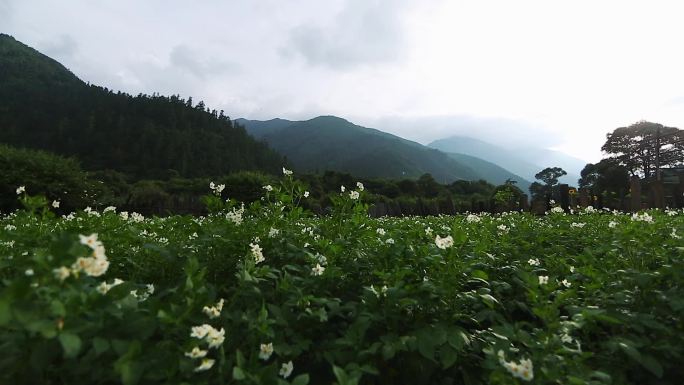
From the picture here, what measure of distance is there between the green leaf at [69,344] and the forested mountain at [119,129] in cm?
8612

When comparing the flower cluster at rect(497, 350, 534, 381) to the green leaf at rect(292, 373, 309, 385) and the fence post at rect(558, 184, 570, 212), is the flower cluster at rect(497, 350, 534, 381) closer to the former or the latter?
the green leaf at rect(292, 373, 309, 385)

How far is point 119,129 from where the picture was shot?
96.9 metres

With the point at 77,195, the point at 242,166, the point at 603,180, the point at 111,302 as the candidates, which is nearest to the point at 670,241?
the point at 111,302

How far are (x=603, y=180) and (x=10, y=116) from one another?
120121 mm

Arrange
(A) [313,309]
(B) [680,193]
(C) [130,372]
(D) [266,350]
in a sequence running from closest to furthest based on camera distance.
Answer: (C) [130,372]
(D) [266,350]
(A) [313,309]
(B) [680,193]

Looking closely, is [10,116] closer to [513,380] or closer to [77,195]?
[77,195]

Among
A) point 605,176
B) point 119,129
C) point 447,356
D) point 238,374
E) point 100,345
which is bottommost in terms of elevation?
point 447,356

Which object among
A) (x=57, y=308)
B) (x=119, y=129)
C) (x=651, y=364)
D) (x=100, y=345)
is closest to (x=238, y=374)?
(x=100, y=345)

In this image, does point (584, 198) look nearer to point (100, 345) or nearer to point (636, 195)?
point (636, 195)

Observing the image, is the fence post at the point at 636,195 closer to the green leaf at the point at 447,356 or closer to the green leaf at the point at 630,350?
the green leaf at the point at 630,350

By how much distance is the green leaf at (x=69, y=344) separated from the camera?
1.13m

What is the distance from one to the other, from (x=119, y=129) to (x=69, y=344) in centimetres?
11060

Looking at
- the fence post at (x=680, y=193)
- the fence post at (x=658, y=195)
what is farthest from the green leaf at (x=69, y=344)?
the fence post at (x=680, y=193)

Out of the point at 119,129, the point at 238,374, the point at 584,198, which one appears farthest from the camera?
the point at 119,129
